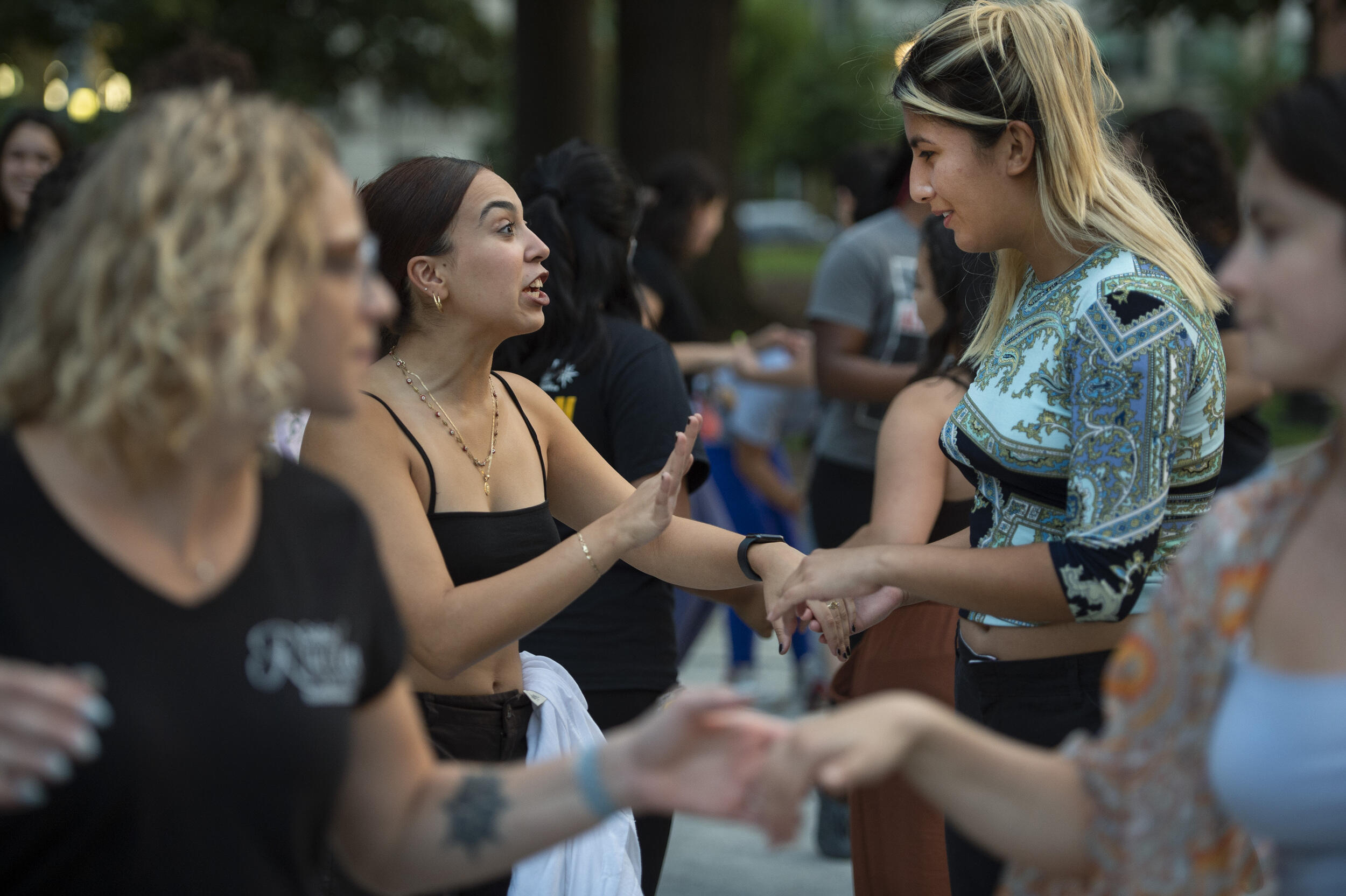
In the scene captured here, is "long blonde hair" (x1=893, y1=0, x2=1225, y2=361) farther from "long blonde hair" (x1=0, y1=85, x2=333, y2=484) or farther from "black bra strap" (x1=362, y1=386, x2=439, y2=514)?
Answer: "long blonde hair" (x1=0, y1=85, x2=333, y2=484)

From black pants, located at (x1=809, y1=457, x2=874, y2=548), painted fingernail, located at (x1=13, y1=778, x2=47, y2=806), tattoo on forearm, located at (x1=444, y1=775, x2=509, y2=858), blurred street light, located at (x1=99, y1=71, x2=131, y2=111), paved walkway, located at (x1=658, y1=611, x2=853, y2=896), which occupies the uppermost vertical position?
painted fingernail, located at (x1=13, y1=778, x2=47, y2=806)

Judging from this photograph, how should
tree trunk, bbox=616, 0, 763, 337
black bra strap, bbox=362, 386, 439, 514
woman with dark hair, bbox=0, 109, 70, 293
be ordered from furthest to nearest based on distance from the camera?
1. tree trunk, bbox=616, 0, 763, 337
2. woman with dark hair, bbox=0, 109, 70, 293
3. black bra strap, bbox=362, 386, 439, 514

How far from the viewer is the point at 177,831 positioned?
4.98 feet

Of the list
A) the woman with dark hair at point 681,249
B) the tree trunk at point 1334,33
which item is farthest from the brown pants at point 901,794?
the tree trunk at point 1334,33

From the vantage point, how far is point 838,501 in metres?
5.14

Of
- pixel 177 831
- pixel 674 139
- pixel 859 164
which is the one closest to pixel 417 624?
pixel 177 831

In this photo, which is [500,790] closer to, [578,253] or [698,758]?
[698,758]

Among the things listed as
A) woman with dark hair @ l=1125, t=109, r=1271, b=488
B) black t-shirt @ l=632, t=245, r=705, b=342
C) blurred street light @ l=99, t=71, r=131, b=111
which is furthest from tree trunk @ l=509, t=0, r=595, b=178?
woman with dark hair @ l=1125, t=109, r=1271, b=488

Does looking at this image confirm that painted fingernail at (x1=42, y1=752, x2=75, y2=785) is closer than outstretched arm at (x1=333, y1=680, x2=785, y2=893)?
Yes

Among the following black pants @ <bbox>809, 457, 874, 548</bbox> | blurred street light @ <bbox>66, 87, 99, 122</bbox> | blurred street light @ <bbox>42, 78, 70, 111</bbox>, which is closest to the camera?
black pants @ <bbox>809, 457, 874, 548</bbox>

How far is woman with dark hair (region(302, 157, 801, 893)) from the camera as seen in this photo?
2.51 m

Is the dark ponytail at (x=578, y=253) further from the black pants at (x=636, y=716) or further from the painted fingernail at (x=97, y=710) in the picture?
the painted fingernail at (x=97, y=710)

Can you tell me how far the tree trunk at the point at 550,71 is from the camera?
1346cm

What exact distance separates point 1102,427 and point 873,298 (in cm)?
316
